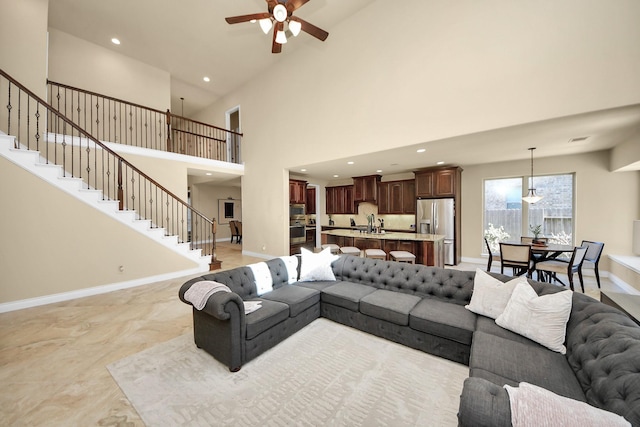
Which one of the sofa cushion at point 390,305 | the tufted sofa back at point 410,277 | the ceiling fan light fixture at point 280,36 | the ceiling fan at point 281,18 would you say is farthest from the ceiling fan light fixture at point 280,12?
the sofa cushion at point 390,305

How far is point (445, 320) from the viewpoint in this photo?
227cm

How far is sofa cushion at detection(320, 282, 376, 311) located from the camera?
2.85m

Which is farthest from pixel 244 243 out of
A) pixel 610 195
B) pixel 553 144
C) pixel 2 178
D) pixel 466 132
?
pixel 610 195

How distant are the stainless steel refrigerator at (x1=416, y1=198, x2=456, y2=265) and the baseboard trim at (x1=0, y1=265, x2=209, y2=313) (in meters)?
6.11

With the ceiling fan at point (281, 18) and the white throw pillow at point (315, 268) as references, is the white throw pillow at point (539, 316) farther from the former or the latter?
the ceiling fan at point (281, 18)

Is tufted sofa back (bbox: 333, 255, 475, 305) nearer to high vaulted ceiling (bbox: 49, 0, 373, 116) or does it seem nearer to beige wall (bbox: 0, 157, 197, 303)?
beige wall (bbox: 0, 157, 197, 303)

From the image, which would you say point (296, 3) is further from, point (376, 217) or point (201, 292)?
point (376, 217)

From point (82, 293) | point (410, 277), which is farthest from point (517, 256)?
point (82, 293)

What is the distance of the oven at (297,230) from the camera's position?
715 cm

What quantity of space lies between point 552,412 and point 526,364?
2.76 ft

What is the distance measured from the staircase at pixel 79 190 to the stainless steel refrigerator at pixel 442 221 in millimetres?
5937

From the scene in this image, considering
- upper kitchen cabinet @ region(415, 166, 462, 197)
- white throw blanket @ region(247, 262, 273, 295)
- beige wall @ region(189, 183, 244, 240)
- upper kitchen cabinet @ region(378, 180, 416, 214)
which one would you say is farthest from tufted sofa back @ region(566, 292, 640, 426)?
beige wall @ region(189, 183, 244, 240)

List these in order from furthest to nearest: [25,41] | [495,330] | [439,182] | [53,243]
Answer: [439,182] → [25,41] → [53,243] → [495,330]

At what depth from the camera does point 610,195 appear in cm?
490
